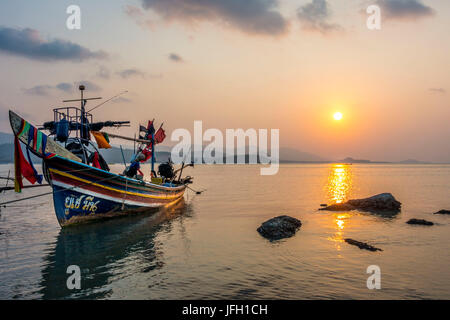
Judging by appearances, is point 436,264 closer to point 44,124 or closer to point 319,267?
point 319,267

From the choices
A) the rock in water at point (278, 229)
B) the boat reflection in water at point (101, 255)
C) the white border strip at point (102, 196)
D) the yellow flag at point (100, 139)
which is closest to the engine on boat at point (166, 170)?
the white border strip at point (102, 196)

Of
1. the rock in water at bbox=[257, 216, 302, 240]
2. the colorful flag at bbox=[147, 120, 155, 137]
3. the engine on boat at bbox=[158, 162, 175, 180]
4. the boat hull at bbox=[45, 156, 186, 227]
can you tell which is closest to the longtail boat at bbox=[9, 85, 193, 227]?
the boat hull at bbox=[45, 156, 186, 227]

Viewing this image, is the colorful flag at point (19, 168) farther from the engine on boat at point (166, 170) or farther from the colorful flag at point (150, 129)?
the engine on boat at point (166, 170)

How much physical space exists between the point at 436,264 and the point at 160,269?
10595mm

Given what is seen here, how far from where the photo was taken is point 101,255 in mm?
13117

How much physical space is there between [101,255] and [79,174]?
6976 millimetres

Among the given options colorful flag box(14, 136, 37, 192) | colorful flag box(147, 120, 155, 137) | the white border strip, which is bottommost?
the white border strip

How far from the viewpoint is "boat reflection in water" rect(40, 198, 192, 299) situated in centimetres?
952

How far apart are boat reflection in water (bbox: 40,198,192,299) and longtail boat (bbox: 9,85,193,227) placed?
4.18 feet

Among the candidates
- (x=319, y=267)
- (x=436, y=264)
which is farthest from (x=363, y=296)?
(x=436, y=264)

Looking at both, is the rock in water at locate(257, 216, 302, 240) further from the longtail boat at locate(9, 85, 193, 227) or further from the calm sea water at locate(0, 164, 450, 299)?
the longtail boat at locate(9, 85, 193, 227)

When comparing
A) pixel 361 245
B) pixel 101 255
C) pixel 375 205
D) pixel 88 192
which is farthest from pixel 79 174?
pixel 375 205

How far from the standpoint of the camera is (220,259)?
12344mm

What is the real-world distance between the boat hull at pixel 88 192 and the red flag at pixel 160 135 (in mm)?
8591
